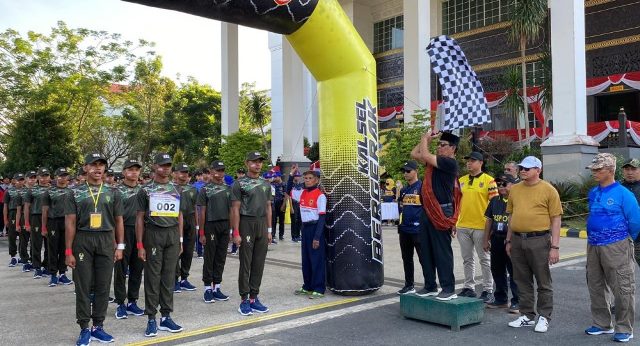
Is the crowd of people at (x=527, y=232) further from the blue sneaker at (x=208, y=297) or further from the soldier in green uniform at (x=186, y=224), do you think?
the soldier in green uniform at (x=186, y=224)

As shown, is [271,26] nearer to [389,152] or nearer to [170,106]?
[389,152]

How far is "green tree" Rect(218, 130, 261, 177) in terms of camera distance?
26.4m

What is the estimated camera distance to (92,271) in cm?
584

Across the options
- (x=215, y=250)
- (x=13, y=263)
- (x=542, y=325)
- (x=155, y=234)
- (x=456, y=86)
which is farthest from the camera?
(x=13, y=263)

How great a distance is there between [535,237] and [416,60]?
15.7 m

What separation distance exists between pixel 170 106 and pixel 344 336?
33.2 metres

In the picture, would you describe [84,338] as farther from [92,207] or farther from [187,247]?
[187,247]

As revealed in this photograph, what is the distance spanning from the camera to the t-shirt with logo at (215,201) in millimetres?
8508

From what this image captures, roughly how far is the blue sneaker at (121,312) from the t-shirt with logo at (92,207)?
155cm

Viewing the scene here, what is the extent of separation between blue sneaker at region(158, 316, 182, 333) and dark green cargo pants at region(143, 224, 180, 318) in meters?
0.07

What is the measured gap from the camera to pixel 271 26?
289 inches

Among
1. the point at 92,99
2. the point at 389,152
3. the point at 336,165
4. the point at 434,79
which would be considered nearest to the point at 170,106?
the point at 92,99

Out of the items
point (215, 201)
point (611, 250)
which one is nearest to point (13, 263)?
point (215, 201)

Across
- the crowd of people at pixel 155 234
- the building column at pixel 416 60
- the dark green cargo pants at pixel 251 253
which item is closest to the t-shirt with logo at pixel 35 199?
the crowd of people at pixel 155 234
